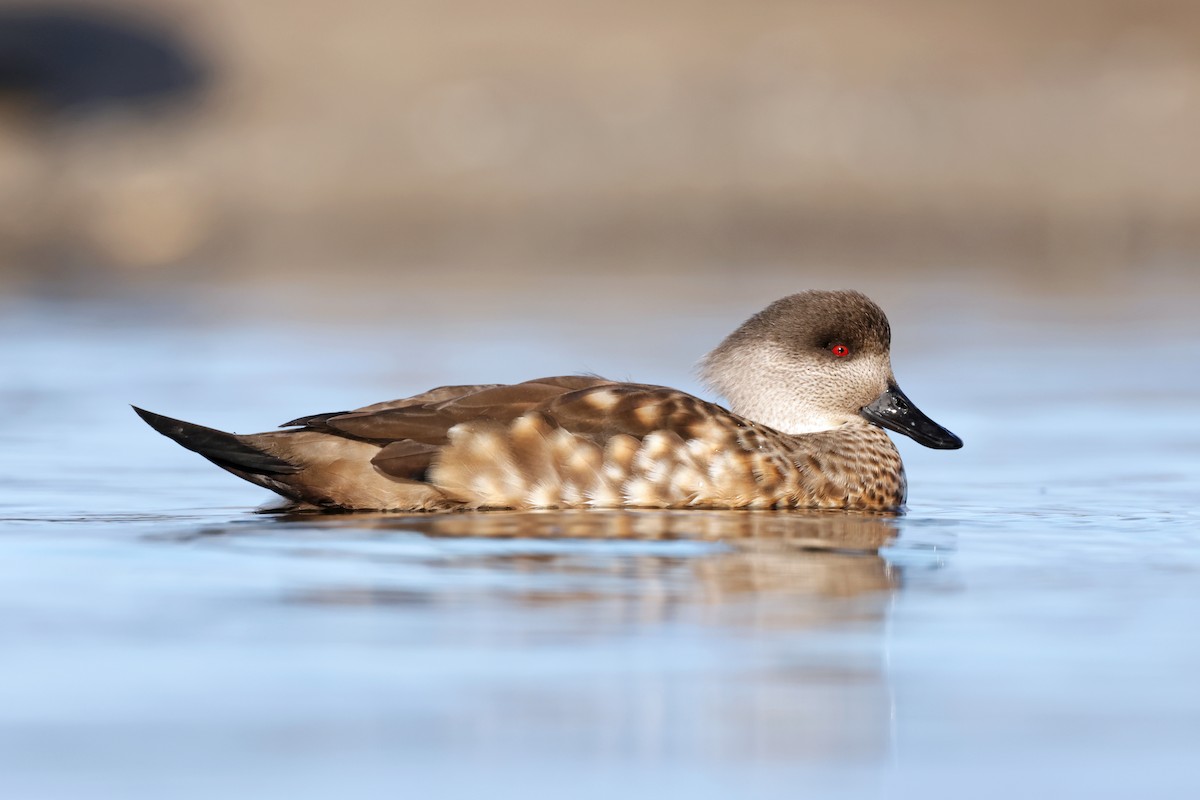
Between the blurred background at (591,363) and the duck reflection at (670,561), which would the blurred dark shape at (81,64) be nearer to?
the blurred background at (591,363)

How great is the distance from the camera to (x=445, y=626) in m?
5.70

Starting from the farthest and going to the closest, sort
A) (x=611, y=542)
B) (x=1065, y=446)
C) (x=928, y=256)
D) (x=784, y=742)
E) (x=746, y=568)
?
1. (x=928, y=256)
2. (x=1065, y=446)
3. (x=611, y=542)
4. (x=746, y=568)
5. (x=784, y=742)

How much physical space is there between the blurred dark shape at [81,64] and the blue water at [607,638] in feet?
52.9

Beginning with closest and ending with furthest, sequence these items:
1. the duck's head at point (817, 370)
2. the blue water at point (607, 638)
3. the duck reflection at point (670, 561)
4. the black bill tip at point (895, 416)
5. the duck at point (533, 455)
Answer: the blue water at point (607, 638) < the duck reflection at point (670, 561) < the duck at point (533, 455) < the duck's head at point (817, 370) < the black bill tip at point (895, 416)

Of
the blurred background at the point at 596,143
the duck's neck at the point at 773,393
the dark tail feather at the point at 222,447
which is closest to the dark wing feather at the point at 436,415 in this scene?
the dark tail feather at the point at 222,447

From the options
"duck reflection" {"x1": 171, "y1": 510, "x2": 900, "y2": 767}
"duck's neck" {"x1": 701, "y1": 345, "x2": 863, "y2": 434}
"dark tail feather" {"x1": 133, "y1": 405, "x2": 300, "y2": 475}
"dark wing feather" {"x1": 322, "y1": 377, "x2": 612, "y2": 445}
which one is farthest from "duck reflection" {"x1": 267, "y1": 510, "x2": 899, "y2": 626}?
"duck's neck" {"x1": 701, "y1": 345, "x2": 863, "y2": 434}

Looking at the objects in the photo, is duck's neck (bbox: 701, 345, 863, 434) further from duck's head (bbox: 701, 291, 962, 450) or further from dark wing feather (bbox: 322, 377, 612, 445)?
dark wing feather (bbox: 322, 377, 612, 445)

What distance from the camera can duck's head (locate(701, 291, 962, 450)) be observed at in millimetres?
8852

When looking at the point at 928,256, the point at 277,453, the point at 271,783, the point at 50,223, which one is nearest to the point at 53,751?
the point at 271,783

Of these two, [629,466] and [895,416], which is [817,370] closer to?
[895,416]

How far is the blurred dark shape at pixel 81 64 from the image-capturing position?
25.8 m

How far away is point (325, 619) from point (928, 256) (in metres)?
15.7

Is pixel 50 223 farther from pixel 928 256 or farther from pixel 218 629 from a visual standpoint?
pixel 218 629

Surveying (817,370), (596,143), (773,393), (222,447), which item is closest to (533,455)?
(222,447)
